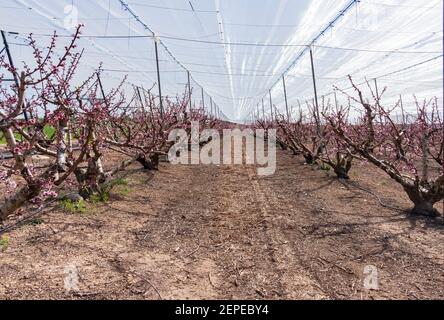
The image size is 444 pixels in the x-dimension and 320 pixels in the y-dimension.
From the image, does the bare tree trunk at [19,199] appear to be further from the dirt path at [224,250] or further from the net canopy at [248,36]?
the net canopy at [248,36]

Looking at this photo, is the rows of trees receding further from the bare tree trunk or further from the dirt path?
the dirt path

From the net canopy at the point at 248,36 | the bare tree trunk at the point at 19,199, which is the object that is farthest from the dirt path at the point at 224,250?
the net canopy at the point at 248,36

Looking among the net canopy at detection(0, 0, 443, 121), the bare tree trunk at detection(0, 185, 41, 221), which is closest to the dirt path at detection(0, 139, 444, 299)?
the bare tree trunk at detection(0, 185, 41, 221)

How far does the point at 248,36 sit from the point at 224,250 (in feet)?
16.8

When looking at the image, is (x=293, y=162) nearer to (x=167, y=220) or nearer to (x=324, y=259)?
(x=167, y=220)

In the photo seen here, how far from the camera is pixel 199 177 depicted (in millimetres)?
7035

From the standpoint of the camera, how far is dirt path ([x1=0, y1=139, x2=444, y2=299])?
2.35m

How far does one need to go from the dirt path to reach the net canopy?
2.92 metres

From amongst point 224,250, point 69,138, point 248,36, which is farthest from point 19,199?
point 248,36

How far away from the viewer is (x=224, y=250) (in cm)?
308

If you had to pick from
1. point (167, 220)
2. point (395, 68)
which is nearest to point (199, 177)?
point (167, 220)

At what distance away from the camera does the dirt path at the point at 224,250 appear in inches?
92.5

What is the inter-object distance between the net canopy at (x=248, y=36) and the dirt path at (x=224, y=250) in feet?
9.59

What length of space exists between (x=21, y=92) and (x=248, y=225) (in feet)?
8.02
